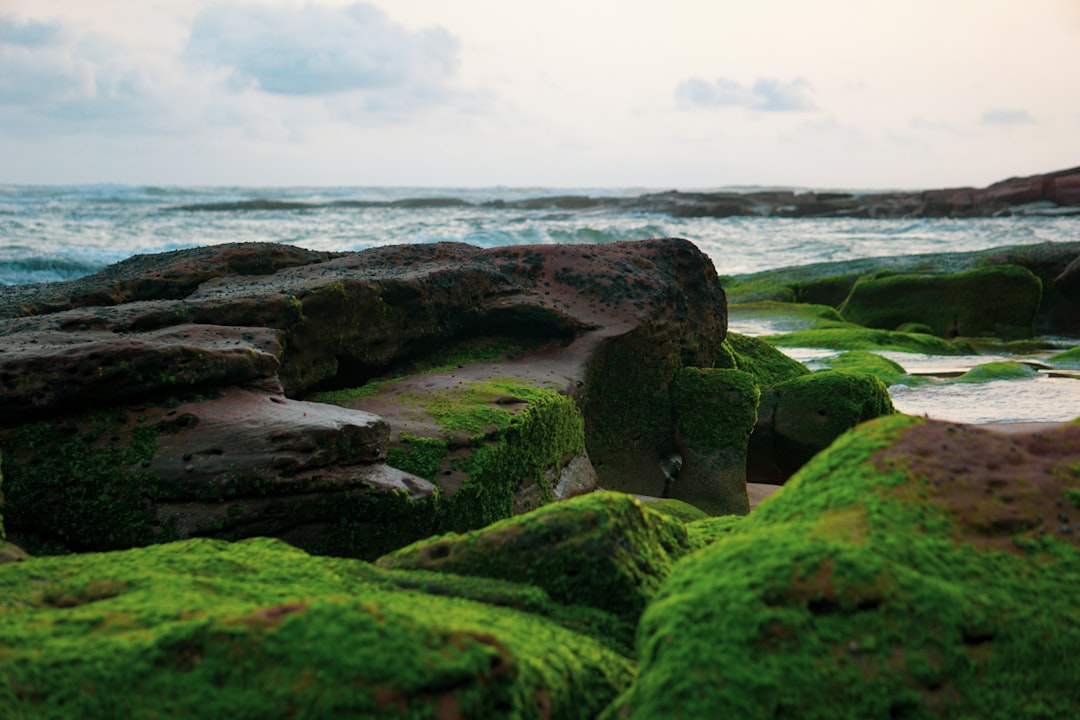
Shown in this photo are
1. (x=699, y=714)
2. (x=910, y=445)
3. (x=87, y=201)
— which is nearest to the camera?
(x=699, y=714)

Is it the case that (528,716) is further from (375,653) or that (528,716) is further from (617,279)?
(617,279)

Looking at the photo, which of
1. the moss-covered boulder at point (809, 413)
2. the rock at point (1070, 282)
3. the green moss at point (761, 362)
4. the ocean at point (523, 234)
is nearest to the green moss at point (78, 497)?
the moss-covered boulder at point (809, 413)

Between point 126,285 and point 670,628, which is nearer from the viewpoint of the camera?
point 670,628

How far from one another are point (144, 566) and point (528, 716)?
1.42 m

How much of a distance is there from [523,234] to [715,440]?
86.2 ft

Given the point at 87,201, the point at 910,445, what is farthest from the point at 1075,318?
the point at 87,201

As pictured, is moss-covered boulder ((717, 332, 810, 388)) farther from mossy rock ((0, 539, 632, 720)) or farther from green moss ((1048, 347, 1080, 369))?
mossy rock ((0, 539, 632, 720))

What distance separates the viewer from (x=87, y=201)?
156ft

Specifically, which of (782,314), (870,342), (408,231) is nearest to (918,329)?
(782,314)

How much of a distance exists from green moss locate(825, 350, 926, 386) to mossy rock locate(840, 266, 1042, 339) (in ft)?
15.3

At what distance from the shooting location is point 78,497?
4.16 meters

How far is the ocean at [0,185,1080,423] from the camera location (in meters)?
10.6

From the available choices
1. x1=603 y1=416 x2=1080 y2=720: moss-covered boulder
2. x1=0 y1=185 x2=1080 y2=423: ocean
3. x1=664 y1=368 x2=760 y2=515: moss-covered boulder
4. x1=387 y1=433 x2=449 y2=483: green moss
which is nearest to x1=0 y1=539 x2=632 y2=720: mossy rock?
x1=603 y1=416 x2=1080 y2=720: moss-covered boulder

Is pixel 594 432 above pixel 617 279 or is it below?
below
